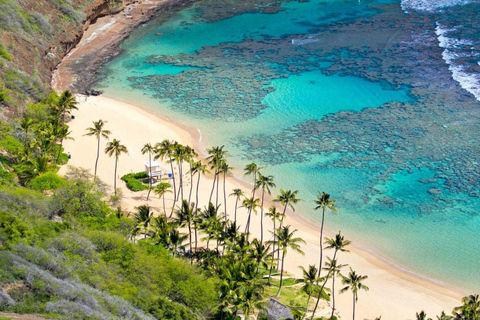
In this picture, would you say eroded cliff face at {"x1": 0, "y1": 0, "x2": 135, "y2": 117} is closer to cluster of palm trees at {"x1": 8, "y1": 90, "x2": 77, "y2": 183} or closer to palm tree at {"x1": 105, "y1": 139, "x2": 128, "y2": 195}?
cluster of palm trees at {"x1": 8, "y1": 90, "x2": 77, "y2": 183}

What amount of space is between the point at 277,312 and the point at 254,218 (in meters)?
18.1

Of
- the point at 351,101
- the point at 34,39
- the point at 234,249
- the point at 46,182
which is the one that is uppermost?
the point at 34,39

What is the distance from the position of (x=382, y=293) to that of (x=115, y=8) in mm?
100689

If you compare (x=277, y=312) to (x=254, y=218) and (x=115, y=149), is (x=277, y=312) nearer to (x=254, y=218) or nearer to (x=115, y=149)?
(x=254, y=218)

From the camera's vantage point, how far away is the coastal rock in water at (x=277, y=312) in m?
43.2

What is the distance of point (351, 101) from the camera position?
88.7m

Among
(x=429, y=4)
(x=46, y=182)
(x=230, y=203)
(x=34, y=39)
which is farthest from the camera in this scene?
(x=429, y=4)

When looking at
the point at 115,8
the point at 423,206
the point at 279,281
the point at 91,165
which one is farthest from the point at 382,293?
the point at 115,8

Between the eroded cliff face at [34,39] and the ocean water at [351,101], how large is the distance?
34.9ft

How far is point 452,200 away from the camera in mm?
63500

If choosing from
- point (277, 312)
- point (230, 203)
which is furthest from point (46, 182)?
point (277, 312)

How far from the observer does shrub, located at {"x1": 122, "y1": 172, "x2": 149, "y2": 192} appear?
6425cm

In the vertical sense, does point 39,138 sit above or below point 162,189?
above

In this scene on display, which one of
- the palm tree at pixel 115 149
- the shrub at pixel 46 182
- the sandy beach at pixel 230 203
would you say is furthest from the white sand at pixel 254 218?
the shrub at pixel 46 182
